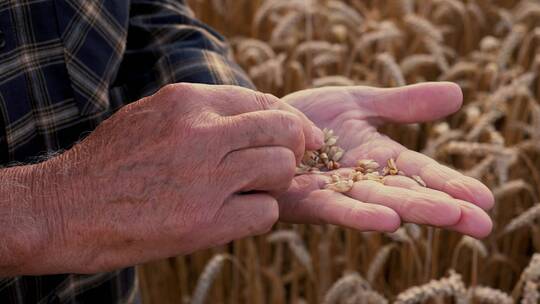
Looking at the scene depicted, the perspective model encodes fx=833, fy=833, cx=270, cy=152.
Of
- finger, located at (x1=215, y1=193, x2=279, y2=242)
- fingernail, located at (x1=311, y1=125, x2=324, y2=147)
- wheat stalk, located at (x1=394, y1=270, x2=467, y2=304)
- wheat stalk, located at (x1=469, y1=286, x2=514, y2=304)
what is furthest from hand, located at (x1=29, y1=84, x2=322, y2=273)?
wheat stalk, located at (x1=469, y1=286, x2=514, y2=304)

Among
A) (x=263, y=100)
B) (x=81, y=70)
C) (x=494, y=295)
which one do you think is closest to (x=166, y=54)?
(x=81, y=70)

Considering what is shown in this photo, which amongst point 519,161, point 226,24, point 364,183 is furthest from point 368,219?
point 226,24

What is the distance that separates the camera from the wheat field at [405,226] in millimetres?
1673

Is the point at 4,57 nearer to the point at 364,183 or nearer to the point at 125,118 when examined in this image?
the point at 125,118

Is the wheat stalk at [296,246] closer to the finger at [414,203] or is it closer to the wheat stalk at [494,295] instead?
the wheat stalk at [494,295]

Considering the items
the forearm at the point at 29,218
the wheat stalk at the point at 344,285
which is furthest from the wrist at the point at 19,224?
the wheat stalk at the point at 344,285

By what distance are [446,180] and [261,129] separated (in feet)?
0.92

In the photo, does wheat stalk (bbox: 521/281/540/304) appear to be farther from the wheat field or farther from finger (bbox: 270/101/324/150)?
finger (bbox: 270/101/324/150)

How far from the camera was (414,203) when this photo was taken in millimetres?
1035

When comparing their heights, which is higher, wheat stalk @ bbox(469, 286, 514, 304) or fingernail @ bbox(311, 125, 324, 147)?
fingernail @ bbox(311, 125, 324, 147)

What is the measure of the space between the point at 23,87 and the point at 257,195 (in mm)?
372

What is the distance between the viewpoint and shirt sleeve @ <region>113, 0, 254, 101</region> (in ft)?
4.30

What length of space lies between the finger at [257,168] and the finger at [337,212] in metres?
0.10

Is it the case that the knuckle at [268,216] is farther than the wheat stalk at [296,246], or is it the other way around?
the wheat stalk at [296,246]
